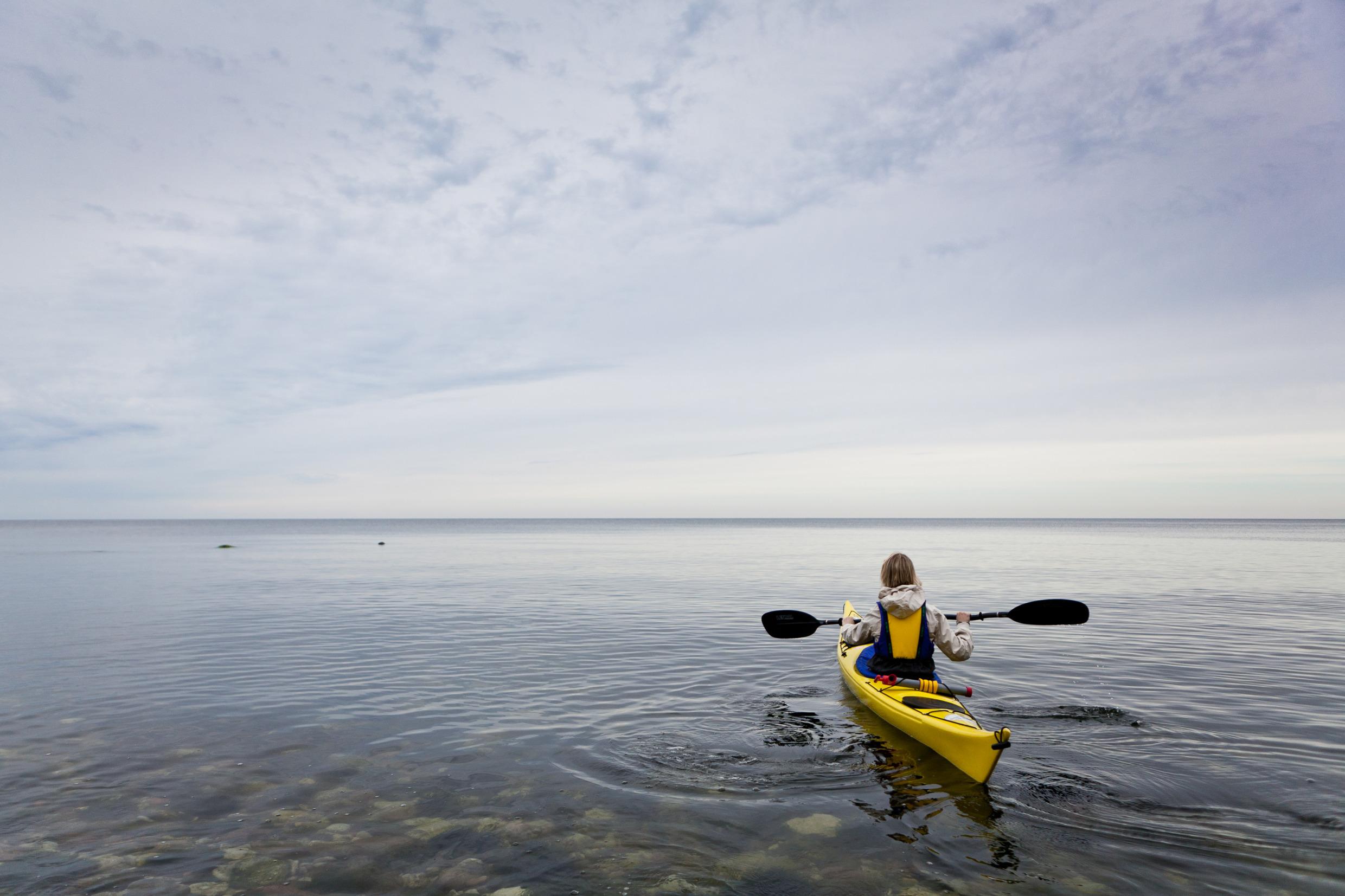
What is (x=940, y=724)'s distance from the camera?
8.69 metres

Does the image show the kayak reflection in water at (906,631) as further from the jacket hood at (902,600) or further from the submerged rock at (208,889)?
the submerged rock at (208,889)

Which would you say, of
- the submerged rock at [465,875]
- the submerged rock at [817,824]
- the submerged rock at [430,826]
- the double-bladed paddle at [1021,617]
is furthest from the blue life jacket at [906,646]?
the submerged rock at [465,875]

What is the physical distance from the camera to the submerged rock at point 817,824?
7.00 metres

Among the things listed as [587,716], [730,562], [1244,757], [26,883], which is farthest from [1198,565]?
[26,883]

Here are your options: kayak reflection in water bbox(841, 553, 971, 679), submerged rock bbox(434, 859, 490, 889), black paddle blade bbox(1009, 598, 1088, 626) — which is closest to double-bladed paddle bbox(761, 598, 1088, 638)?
black paddle blade bbox(1009, 598, 1088, 626)

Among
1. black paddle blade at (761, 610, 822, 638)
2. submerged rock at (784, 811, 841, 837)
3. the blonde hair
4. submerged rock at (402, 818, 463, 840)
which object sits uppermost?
the blonde hair

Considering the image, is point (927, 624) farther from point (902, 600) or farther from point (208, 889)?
point (208, 889)

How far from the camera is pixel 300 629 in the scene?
19656 millimetres

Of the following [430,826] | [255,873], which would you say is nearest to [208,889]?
[255,873]

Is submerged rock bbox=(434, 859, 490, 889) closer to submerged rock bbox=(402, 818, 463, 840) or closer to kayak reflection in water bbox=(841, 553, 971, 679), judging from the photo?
submerged rock bbox=(402, 818, 463, 840)

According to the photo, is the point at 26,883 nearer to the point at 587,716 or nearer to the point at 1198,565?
the point at 587,716

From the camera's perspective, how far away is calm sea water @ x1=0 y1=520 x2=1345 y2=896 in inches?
249

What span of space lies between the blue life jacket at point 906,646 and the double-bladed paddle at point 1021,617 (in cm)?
204

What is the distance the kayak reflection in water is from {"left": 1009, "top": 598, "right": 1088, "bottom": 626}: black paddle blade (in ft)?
9.13
